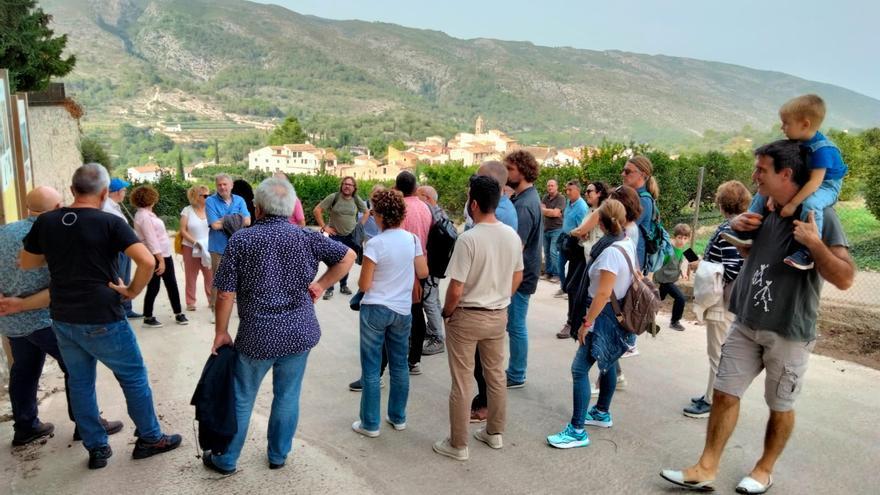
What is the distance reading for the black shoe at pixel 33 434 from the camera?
Answer: 12.3 ft

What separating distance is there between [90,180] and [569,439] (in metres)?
3.32

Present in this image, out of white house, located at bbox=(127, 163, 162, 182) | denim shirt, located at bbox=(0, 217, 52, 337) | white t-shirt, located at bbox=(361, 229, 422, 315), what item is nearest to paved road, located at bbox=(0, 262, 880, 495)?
denim shirt, located at bbox=(0, 217, 52, 337)

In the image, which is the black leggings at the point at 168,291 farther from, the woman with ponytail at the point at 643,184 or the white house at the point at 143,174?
the white house at the point at 143,174

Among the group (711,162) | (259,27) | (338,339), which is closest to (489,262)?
(338,339)

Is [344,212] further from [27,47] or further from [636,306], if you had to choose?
[27,47]

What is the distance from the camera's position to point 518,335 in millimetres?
4781

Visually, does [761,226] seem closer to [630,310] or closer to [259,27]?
[630,310]

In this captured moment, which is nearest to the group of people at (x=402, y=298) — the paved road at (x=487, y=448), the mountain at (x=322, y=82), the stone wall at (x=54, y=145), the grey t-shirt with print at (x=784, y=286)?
the grey t-shirt with print at (x=784, y=286)

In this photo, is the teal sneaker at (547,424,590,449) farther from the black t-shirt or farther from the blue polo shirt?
the blue polo shirt

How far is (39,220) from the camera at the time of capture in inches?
124

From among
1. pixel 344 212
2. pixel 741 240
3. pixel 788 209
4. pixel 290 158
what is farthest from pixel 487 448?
pixel 290 158

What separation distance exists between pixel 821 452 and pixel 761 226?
1770 mm

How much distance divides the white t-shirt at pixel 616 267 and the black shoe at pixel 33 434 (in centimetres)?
372

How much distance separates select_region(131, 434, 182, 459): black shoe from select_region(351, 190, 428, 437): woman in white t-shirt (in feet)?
3.98
